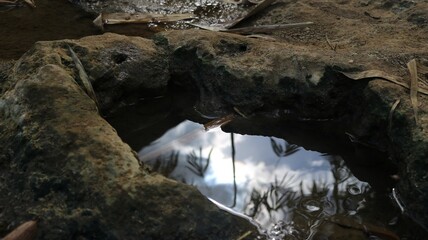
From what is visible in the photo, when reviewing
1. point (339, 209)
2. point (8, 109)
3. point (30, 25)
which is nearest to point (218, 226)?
point (339, 209)

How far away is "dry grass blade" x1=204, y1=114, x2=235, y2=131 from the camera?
123 inches

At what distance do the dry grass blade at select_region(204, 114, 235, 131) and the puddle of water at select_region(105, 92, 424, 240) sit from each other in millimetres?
33

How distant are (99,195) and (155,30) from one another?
106 inches

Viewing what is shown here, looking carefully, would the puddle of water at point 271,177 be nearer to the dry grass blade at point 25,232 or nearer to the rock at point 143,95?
the rock at point 143,95

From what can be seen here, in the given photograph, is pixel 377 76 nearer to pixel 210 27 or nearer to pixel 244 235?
pixel 244 235

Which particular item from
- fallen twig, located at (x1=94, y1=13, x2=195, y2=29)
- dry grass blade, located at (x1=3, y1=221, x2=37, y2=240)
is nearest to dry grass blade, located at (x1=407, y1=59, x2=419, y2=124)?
dry grass blade, located at (x1=3, y1=221, x2=37, y2=240)

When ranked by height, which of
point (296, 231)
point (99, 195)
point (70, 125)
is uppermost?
point (70, 125)

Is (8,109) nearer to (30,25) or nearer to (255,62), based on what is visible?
(255,62)

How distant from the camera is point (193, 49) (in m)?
3.24

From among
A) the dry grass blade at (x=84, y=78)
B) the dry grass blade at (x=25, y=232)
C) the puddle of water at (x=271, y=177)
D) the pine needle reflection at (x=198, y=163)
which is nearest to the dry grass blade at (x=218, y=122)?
the puddle of water at (x=271, y=177)

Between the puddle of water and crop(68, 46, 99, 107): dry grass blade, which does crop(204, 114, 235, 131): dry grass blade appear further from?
crop(68, 46, 99, 107): dry grass blade

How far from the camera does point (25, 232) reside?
2.02 meters

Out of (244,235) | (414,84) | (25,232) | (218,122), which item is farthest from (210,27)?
(25,232)

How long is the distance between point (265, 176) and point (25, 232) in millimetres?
1232
